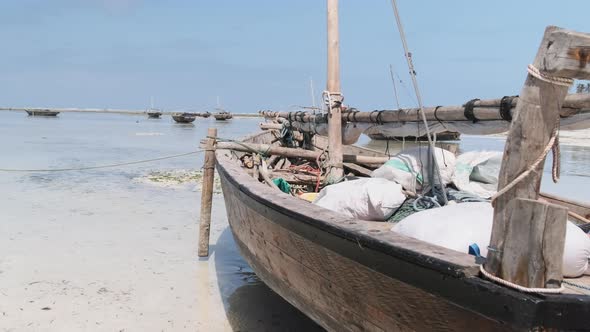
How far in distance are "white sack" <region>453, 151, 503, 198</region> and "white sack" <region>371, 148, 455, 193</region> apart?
0.26 feet

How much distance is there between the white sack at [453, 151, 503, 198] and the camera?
4.12 metres

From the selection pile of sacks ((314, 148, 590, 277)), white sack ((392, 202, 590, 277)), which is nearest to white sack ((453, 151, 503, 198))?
pile of sacks ((314, 148, 590, 277))

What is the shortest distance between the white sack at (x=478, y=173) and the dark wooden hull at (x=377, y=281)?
1754mm

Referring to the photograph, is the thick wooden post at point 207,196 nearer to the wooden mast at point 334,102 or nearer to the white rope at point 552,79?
the wooden mast at point 334,102

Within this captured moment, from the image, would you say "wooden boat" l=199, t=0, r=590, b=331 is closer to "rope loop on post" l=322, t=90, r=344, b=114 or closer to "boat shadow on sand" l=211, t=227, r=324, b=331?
"boat shadow on sand" l=211, t=227, r=324, b=331

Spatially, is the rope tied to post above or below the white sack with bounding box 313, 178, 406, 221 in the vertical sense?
above

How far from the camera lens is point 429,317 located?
1.94 meters

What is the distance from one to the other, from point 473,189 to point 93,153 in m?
19.0

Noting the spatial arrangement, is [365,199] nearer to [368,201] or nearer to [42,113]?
[368,201]

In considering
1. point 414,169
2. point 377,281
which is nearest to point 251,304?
point 414,169

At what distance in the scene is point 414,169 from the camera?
4.20m

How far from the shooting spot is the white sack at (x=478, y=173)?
4125mm

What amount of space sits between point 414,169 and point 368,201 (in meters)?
0.91

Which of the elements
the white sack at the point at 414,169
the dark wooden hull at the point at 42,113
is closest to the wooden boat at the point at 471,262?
the white sack at the point at 414,169
